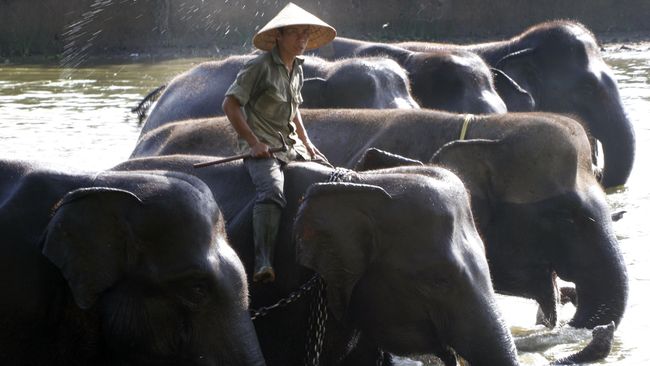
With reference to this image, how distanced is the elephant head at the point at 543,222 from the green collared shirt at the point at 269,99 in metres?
0.83

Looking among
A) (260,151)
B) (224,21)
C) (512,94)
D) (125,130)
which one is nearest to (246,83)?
(260,151)

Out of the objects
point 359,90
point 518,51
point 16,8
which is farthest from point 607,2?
point 359,90

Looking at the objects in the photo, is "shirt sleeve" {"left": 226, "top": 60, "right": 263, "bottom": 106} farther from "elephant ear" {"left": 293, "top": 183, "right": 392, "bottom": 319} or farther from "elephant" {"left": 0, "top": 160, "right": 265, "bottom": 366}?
"elephant" {"left": 0, "top": 160, "right": 265, "bottom": 366}

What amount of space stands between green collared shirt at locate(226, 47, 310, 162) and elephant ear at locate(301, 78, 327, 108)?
3392 mm

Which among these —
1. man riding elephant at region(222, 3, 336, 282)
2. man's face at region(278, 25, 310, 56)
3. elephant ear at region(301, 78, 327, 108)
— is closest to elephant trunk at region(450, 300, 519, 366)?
man riding elephant at region(222, 3, 336, 282)

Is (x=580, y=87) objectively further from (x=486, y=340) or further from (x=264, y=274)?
(x=486, y=340)

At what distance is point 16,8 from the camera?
25.7m

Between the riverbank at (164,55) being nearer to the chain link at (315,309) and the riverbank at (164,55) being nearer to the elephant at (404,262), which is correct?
the chain link at (315,309)

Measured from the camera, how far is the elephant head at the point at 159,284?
177 inches

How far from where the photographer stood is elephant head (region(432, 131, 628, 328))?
21.1 ft

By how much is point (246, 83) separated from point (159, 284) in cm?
142

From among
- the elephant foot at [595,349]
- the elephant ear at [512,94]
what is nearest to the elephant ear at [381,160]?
the elephant foot at [595,349]

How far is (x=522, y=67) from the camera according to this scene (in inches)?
446

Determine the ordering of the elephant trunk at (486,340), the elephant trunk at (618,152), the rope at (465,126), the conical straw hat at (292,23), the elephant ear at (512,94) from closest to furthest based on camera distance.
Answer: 1. the elephant trunk at (486,340)
2. the conical straw hat at (292,23)
3. the rope at (465,126)
4. the elephant ear at (512,94)
5. the elephant trunk at (618,152)
